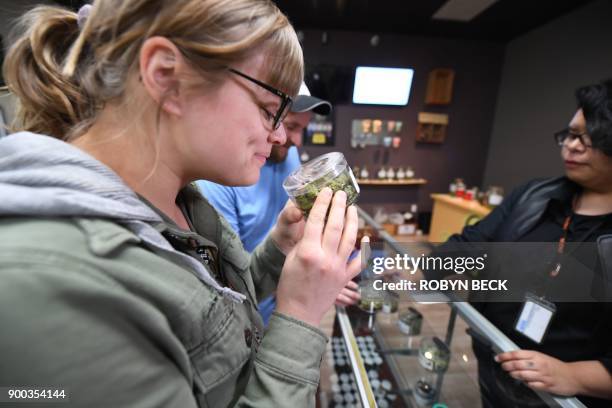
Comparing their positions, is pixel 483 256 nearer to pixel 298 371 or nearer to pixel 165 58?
pixel 298 371

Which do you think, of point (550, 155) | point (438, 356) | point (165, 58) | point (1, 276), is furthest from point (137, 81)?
point (550, 155)

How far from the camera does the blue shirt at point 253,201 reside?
3.46 ft

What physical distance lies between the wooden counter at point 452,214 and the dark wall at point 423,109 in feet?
2.79

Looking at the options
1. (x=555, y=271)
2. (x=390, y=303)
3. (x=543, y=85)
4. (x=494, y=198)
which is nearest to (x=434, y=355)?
(x=390, y=303)

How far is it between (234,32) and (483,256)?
4.05ft

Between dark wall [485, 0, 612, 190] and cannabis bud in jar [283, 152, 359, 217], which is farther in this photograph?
dark wall [485, 0, 612, 190]

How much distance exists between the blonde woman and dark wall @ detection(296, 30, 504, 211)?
383 centimetres

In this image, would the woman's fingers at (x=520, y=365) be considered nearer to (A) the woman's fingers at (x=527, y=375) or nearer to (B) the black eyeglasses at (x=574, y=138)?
(A) the woman's fingers at (x=527, y=375)

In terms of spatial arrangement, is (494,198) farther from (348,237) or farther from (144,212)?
(144,212)

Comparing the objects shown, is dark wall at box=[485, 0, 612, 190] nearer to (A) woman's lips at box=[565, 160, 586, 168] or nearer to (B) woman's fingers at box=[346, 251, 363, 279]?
(A) woman's lips at box=[565, 160, 586, 168]

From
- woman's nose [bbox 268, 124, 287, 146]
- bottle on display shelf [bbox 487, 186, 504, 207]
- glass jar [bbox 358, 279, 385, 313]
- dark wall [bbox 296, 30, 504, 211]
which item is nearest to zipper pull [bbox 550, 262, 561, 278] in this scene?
glass jar [bbox 358, 279, 385, 313]

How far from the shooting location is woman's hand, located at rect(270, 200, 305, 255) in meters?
0.82

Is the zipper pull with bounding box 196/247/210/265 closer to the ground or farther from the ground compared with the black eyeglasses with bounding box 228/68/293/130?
closer to the ground

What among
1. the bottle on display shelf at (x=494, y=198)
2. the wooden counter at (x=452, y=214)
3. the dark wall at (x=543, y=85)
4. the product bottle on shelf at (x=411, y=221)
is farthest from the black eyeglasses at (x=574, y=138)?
the product bottle on shelf at (x=411, y=221)
